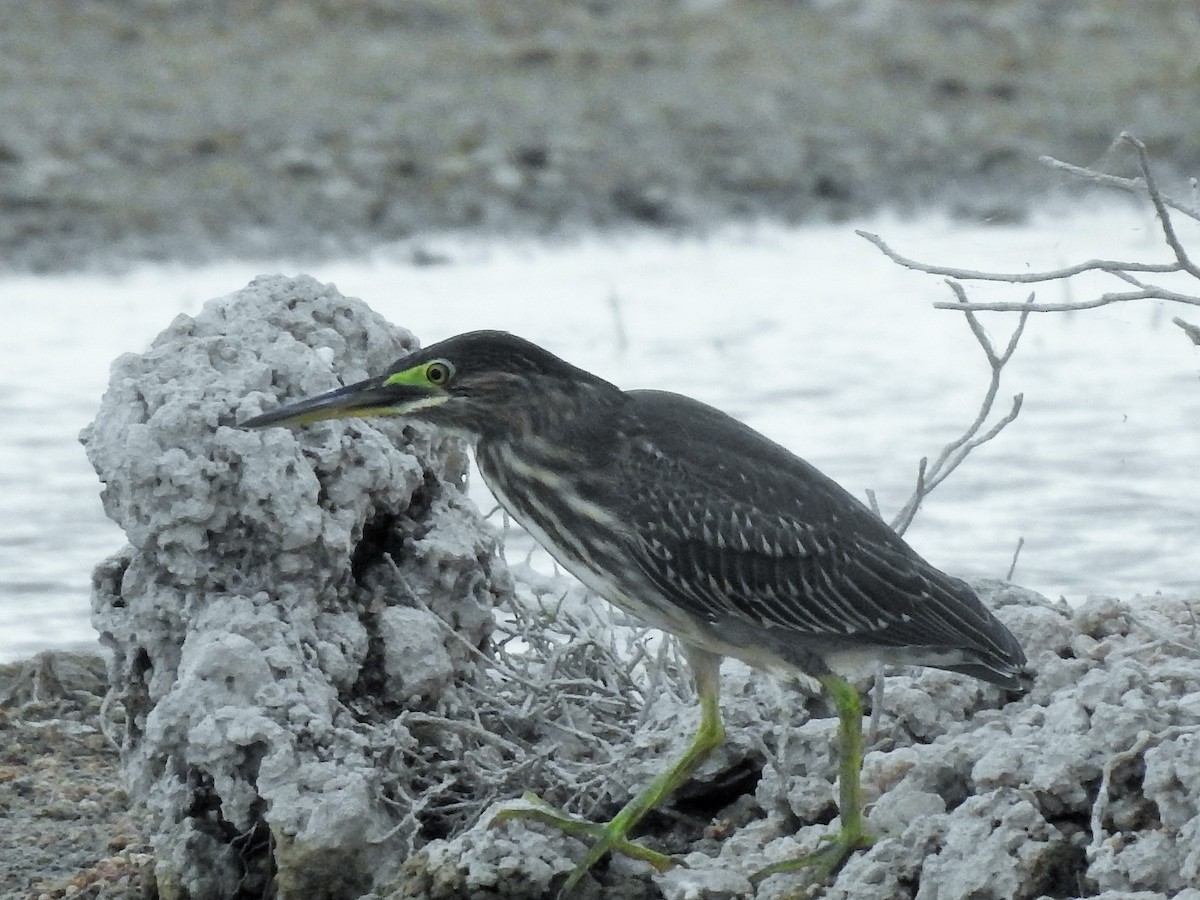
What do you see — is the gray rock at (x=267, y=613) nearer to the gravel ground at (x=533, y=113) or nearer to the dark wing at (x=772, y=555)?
the dark wing at (x=772, y=555)

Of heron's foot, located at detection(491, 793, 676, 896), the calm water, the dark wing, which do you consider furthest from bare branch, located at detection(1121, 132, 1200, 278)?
the calm water

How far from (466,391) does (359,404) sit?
0.22m

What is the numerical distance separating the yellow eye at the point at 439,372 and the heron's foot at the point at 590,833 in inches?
34.2

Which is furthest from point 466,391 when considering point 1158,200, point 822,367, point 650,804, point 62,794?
point 822,367

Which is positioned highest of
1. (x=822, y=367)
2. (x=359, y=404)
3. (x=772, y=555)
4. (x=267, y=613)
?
(x=359, y=404)

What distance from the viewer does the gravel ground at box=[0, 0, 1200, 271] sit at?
13.2 m

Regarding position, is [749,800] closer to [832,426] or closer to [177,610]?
[177,610]

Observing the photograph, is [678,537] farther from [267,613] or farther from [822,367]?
[822,367]

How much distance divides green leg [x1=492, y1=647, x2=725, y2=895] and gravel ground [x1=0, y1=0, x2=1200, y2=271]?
776cm

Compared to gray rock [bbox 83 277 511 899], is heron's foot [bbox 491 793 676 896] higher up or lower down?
lower down

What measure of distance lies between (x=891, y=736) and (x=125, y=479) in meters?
1.72

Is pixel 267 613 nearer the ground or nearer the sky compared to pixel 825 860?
nearer the sky

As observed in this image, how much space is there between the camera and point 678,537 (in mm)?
4781

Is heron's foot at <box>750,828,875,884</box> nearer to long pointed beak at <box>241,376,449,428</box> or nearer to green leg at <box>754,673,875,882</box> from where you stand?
green leg at <box>754,673,875,882</box>
